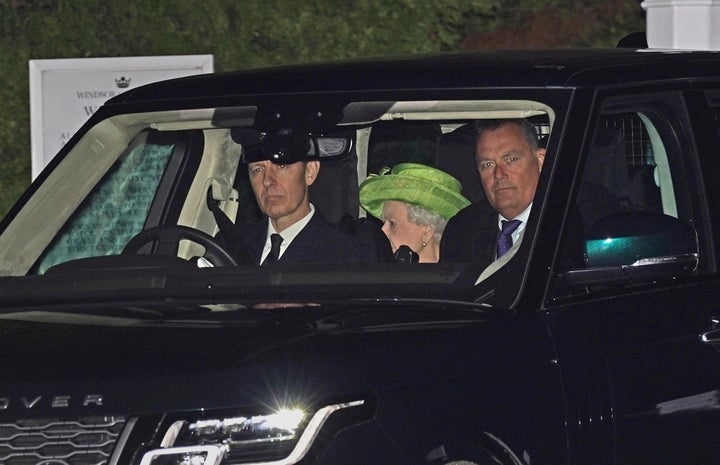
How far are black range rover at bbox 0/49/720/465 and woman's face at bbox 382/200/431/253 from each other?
4.5 inches

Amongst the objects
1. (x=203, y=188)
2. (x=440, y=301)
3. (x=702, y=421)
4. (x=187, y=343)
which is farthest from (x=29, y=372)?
(x=203, y=188)

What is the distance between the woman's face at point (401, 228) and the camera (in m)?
5.89

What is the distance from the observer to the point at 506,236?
198 inches

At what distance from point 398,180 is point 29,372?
2.27 meters

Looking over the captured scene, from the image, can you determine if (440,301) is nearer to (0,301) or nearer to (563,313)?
(563,313)

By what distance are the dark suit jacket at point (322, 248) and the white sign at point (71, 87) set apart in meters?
5.10

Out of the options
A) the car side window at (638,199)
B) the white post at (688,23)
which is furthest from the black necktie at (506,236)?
the white post at (688,23)

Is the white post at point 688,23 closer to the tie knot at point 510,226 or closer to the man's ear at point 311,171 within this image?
the man's ear at point 311,171

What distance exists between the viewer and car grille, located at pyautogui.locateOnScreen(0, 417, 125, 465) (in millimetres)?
3748

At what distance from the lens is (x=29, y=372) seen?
3.89 metres

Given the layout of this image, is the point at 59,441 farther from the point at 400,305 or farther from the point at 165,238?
the point at 165,238

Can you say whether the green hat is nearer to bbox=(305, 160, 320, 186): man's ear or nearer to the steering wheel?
bbox=(305, 160, 320, 186): man's ear

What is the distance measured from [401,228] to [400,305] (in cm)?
160

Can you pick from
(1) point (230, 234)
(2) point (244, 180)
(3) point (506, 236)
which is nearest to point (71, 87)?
(2) point (244, 180)
